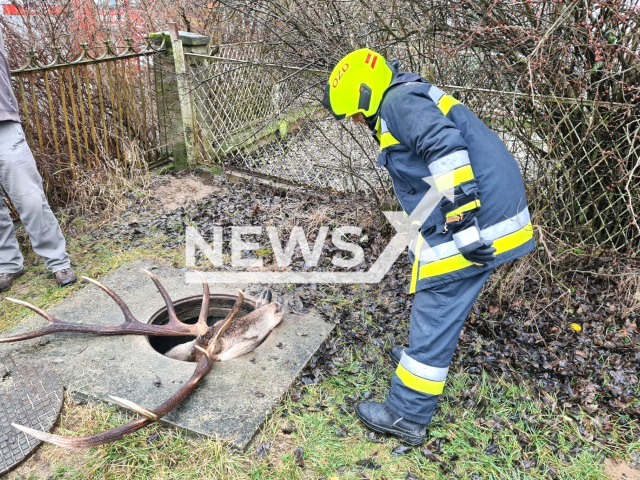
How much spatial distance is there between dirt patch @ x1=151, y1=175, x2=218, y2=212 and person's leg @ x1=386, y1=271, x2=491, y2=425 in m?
3.57

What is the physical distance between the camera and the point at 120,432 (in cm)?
226

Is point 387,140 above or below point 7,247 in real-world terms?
above

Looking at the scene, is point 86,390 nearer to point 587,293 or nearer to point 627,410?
point 627,410

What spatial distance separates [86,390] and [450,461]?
2003mm

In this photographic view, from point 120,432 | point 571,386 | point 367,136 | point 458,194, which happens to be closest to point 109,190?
point 367,136

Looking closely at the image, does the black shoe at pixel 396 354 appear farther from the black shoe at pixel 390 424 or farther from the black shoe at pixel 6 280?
the black shoe at pixel 6 280

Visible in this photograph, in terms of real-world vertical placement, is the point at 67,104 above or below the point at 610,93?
below

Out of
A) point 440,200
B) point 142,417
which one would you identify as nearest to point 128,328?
point 142,417

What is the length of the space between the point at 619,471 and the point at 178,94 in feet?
18.6

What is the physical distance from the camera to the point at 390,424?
2570 millimetres

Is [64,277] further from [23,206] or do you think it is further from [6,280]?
[23,206]

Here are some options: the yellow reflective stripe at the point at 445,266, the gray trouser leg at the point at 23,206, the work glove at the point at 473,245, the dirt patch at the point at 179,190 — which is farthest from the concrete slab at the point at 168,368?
the dirt patch at the point at 179,190

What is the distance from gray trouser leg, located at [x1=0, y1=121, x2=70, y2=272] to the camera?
11.6 ft

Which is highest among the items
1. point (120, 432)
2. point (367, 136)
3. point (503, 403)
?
point (367, 136)
